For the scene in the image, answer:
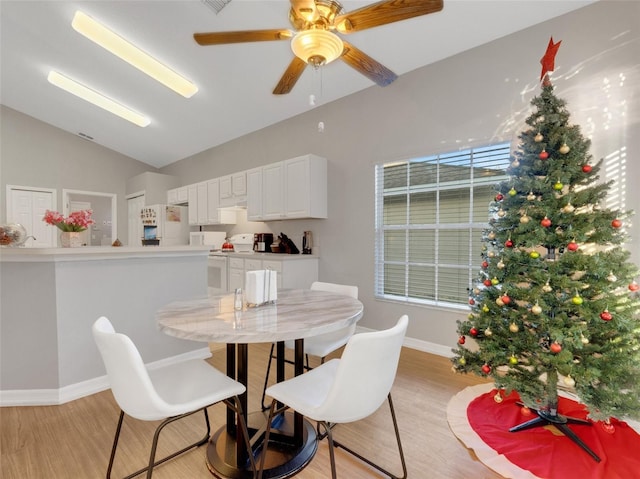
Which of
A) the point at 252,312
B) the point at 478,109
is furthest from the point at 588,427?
the point at 478,109

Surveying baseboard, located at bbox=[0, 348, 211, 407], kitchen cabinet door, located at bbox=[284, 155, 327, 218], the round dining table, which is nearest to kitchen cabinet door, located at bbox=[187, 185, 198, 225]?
kitchen cabinet door, located at bbox=[284, 155, 327, 218]

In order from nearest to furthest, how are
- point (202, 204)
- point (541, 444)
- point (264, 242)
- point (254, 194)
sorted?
1. point (541, 444)
2. point (254, 194)
3. point (264, 242)
4. point (202, 204)

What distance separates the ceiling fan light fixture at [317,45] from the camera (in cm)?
158

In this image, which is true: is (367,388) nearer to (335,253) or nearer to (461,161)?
(461,161)

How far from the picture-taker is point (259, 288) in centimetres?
169

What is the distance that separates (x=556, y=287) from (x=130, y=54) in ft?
14.8

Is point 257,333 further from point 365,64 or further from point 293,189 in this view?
point 293,189

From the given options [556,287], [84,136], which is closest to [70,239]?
[556,287]

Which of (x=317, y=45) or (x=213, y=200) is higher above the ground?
(x=317, y=45)

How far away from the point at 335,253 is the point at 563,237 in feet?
8.34

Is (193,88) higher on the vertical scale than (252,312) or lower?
higher

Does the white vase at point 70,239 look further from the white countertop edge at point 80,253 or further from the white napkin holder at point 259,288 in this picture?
the white napkin holder at point 259,288

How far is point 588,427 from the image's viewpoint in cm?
185

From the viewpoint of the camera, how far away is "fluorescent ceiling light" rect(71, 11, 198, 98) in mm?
3244
